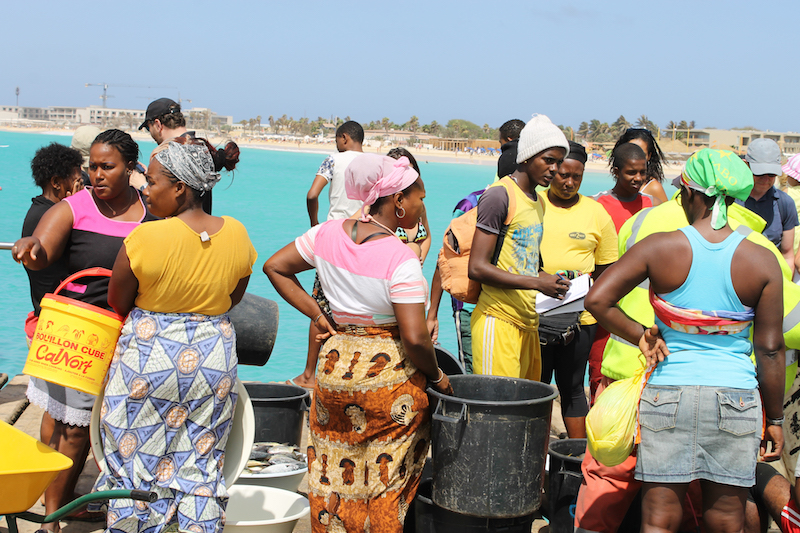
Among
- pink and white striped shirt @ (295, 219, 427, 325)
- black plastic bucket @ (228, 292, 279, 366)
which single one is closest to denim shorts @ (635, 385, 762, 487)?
pink and white striped shirt @ (295, 219, 427, 325)

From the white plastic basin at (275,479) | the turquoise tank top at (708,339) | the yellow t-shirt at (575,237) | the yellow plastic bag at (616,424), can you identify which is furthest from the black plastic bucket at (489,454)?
the yellow t-shirt at (575,237)

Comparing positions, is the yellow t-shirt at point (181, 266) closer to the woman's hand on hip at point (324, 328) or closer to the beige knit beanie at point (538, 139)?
the woman's hand on hip at point (324, 328)

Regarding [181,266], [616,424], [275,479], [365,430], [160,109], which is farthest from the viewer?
[160,109]

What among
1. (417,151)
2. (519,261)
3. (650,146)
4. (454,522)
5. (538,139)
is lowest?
(454,522)

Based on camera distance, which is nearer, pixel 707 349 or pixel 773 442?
pixel 707 349

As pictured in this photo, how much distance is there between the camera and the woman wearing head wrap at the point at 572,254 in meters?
4.08

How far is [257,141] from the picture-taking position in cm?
13575

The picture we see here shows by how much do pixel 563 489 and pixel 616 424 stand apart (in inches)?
39.7

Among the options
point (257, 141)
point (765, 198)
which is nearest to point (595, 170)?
point (257, 141)

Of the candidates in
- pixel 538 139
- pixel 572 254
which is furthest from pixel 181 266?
pixel 572 254

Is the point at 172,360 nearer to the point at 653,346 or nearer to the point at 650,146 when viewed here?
the point at 653,346

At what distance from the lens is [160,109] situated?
4.98 metres

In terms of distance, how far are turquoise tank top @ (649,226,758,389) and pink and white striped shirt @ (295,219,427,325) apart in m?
0.95

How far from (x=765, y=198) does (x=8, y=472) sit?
5.02 m
